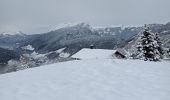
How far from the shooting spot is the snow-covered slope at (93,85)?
8.19 meters

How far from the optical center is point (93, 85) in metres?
9.41

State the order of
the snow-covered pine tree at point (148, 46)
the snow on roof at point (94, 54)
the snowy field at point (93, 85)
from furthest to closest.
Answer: the snow on roof at point (94, 54)
the snow-covered pine tree at point (148, 46)
the snowy field at point (93, 85)

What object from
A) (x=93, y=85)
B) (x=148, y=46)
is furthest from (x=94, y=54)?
(x=93, y=85)

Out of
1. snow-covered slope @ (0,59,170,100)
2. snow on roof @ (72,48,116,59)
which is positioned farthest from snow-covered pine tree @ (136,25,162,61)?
snow-covered slope @ (0,59,170,100)

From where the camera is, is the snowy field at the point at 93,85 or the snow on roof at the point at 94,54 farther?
the snow on roof at the point at 94,54

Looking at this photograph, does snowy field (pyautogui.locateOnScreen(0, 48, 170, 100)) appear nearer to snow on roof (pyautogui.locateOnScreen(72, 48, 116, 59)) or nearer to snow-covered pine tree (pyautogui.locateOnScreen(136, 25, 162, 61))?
snow-covered pine tree (pyautogui.locateOnScreen(136, 25, 162, 61))

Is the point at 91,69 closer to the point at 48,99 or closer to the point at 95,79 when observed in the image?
the point at 95,79

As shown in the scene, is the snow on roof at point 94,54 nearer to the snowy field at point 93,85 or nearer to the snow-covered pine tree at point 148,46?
the snow-covered pine tree at point 148,46

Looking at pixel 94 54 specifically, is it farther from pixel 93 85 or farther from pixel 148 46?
pixel 93 85

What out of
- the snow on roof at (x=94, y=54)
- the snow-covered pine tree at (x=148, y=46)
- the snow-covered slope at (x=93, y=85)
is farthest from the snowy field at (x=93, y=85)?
the snow on roof at (x=94, y=54)

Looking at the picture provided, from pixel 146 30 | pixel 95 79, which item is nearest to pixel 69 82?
pixel 95 79

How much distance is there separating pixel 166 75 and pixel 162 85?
203 centimetres

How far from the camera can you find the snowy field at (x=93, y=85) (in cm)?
819

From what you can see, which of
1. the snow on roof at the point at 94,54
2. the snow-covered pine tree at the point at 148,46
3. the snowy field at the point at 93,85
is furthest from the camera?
the snow on roof at the point at 94,54
